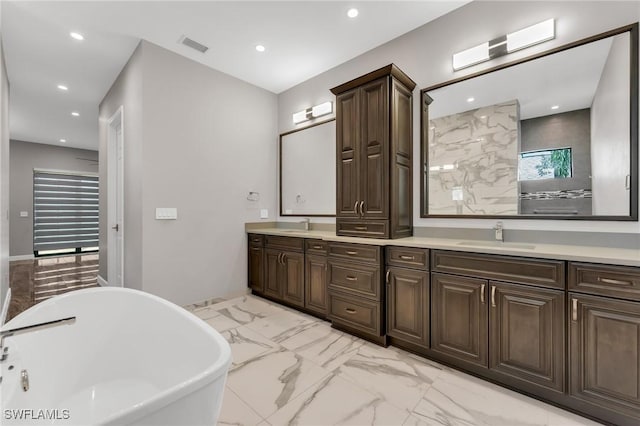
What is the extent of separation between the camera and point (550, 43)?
7.04 feet

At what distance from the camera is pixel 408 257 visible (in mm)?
2312

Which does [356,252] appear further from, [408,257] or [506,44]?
[506,44]

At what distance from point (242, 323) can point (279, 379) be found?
111 cm

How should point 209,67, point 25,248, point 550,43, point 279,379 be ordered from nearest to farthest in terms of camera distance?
point 279,379 < point 550,43 < point 209,67 < point 25,248

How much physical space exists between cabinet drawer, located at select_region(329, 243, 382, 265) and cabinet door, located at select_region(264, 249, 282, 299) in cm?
94

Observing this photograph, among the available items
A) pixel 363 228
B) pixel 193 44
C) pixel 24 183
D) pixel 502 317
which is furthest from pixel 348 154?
pixel 24 183

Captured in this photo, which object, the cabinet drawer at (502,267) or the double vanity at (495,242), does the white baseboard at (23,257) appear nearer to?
the double vanity at (495,242)

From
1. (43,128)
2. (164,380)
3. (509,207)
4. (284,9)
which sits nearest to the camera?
(164,380)

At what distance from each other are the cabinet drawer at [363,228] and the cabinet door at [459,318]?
594 millimetres

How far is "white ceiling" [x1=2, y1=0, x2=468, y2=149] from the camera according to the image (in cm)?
257

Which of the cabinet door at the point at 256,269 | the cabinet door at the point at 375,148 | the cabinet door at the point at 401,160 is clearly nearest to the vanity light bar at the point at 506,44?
the cabinet door at the point at 401,160

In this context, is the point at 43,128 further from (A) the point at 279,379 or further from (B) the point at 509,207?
(B) the point at 509,207

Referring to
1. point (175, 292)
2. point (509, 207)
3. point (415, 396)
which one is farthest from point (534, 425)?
point (175, 292)

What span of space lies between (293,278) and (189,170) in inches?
70.5
